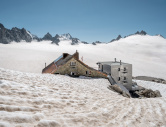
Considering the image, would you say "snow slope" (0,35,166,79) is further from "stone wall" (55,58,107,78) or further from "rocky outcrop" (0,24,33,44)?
"rocky outcrop" (0,24,33,44)

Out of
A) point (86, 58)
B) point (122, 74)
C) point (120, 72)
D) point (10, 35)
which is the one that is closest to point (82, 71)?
point (120, 72)

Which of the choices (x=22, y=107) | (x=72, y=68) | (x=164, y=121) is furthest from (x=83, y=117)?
(x=72, y=68)

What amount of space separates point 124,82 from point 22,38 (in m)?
203

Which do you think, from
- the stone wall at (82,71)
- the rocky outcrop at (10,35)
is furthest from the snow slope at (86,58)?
the rocky outcrop at (10,35)

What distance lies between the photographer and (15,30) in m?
192

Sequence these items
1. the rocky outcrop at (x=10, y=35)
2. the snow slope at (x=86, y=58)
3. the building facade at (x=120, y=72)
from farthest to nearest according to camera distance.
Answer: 1. the rocky outcrop at (x=10, y=35)
2. the snow slope at (x=86, y=58)
3. the building facade at (x=120, y=72)

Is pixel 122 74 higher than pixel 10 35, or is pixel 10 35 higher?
pixel 10 35

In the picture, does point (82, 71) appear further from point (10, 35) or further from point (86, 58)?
point (10, 35)

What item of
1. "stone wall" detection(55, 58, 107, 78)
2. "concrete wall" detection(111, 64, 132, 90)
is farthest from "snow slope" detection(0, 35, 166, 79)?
"stone wall" detection(55, 58, 107, 78)

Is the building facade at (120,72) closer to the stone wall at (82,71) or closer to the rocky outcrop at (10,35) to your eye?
the stone wall at (82,71)

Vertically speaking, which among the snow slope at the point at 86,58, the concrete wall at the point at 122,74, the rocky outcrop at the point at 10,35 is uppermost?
the rocky outcrop at the point at 10,35

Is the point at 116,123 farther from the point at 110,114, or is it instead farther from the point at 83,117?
the point at 83,117

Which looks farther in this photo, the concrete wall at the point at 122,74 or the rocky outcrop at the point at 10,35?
the rocky outcrop at the point at 10,35

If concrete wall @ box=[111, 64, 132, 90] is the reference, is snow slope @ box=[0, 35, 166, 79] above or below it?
above
